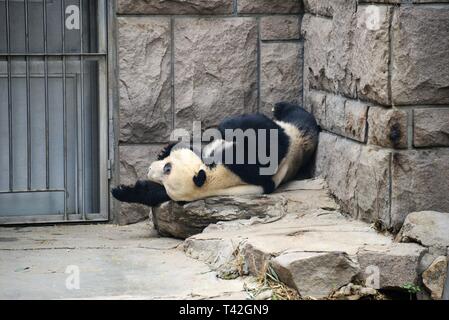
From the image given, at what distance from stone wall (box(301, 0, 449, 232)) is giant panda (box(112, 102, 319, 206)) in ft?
2.30

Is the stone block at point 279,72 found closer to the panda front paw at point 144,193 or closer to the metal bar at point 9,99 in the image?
the panda front paw at point 144,193

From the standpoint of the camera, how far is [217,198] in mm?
5980

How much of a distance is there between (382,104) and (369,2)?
582mm

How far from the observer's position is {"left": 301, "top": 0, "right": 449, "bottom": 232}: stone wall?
16.8ft

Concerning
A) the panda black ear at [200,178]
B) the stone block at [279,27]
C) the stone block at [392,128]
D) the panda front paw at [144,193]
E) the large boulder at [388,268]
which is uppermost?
the stone block at [279,27]

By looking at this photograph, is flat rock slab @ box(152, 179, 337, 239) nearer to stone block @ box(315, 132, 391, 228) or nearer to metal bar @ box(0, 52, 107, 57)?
stone block @ box(315, 132, 391, 228)

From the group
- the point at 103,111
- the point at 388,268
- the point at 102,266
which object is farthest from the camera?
the point at 103,111

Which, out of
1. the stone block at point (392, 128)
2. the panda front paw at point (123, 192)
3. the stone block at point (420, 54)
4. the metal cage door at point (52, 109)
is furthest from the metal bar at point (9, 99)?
the stone block at point (420, 54)

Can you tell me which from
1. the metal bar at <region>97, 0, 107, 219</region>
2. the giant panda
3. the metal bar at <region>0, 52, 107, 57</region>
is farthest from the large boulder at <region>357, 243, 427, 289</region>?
the metal bar at <region>0, 52, 107, 57</region>

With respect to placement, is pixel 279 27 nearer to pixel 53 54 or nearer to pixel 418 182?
pixel 53 54

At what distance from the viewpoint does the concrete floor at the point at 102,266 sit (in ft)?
15.6

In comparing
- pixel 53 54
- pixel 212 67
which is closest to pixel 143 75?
pixel 212 67

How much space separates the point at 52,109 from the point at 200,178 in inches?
57.7

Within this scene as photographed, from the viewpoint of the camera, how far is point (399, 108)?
5195mm
